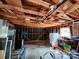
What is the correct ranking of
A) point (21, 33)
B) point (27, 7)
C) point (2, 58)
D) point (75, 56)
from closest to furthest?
point (27, 7)
point (2, 58)
point (75, 56)
point (21, 33)

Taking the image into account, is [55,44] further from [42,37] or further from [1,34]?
[1,34]

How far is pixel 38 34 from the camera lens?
1080cm

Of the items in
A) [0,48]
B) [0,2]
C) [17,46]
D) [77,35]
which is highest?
[0,2]

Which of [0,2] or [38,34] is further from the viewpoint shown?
[38,34]

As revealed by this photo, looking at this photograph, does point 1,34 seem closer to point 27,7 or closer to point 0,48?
point 0,48

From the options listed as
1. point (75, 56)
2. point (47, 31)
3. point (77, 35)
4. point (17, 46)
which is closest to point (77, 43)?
point (77, 35)

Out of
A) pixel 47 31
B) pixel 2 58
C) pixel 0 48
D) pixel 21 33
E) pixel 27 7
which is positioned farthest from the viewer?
pixel 47 31

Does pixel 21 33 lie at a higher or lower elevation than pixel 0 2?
lower

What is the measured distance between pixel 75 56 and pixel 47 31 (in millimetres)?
7480

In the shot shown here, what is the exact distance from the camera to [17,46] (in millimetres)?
6586

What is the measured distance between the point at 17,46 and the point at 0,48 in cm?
352

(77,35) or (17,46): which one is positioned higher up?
(77,35)

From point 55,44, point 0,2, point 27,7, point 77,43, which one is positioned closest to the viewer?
point 0,2

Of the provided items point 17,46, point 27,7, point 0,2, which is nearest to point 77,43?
point 27,7
